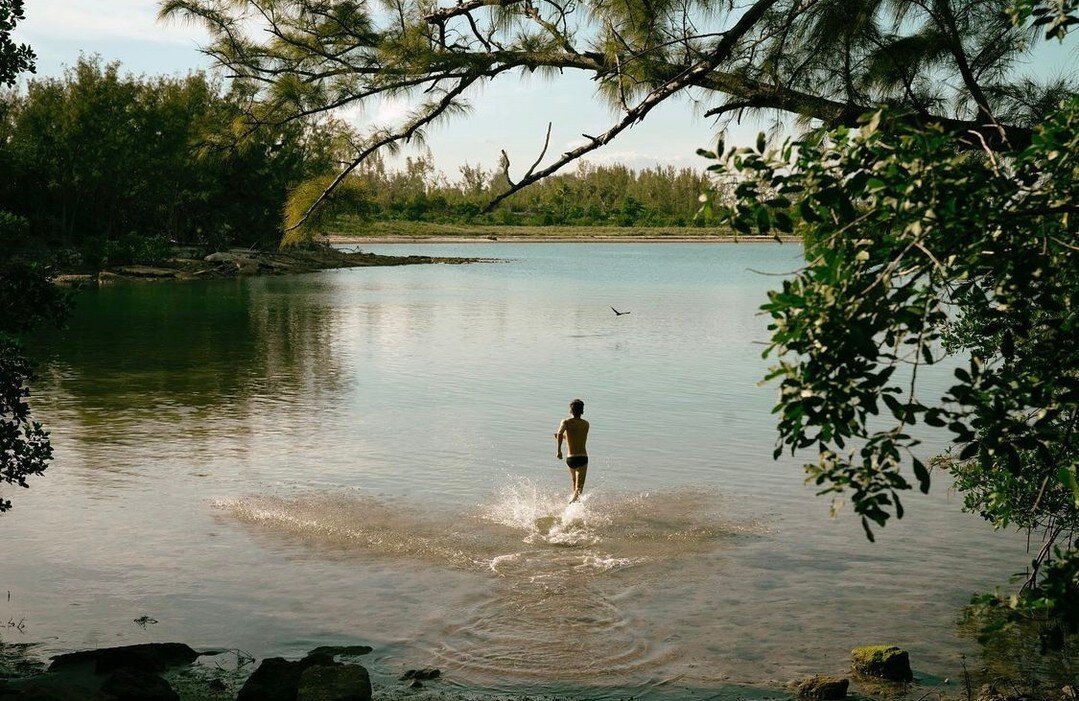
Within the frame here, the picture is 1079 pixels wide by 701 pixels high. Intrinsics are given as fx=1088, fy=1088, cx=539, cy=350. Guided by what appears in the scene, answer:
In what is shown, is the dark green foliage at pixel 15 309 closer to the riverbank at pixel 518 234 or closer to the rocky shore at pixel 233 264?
the rocky shore at pixel 233 264

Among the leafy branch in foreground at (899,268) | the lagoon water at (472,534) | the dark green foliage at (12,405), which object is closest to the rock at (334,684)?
the lagoon water at (472,534)

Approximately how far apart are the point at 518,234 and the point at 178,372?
14394cm

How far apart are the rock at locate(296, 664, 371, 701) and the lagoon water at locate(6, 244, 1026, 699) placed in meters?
0.94

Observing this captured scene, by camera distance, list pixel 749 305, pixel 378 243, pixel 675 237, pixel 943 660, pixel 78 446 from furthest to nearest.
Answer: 1. pixel 675 237
2. pixel 378 243
3. pixel 749 305
4. pixel 78 446
5. pixel 943 660

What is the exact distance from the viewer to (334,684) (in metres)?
7.71

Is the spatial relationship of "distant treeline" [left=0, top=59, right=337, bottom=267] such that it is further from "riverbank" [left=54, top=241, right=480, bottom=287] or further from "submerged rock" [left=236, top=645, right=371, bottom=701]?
"submerged rock" [left=236, top=645, right=371, bottom=701]

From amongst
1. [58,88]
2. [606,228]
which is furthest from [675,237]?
[58,88]

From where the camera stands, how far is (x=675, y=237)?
160 m

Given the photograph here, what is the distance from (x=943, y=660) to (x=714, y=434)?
10.7m

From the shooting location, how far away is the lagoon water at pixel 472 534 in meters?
9.71

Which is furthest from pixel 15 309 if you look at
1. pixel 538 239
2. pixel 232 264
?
pixel 538 239

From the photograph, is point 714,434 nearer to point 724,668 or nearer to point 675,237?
point 724,668

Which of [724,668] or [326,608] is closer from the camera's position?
[724,668]

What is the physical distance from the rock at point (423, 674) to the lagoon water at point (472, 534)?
17 centimetres
